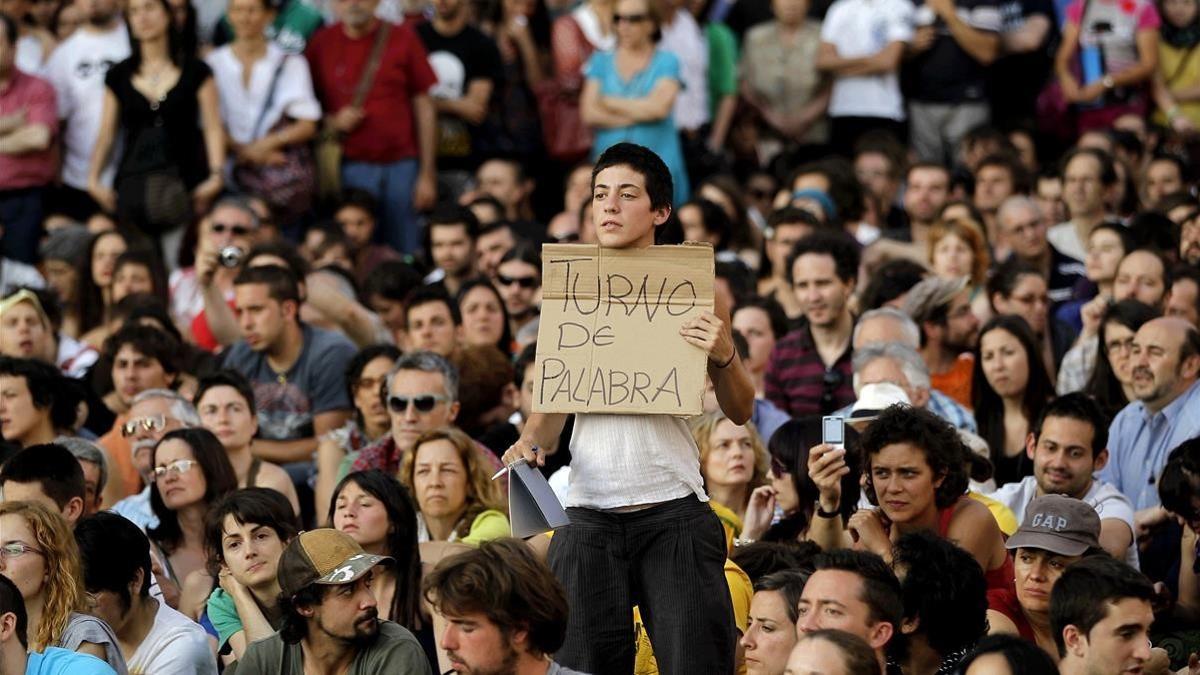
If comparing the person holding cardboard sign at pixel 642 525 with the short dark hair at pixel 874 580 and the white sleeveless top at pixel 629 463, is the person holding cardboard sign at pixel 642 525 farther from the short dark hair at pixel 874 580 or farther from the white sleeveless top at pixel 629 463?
the short dark hair at pixel 874 580

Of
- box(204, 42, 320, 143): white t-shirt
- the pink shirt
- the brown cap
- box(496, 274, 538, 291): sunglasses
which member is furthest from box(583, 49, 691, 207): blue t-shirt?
the pink shirt

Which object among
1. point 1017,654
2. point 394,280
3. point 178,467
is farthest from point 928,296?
point 1017,654

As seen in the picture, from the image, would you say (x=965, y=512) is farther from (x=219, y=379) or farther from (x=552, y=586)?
(x=219, y=379)

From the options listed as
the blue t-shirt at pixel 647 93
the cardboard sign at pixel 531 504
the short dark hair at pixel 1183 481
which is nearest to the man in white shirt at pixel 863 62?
the blue t-shirt at pixel 647 93

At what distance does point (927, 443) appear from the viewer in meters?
8.14

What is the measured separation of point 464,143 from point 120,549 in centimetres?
773

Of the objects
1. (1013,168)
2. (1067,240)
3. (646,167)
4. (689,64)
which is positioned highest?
(689,64)

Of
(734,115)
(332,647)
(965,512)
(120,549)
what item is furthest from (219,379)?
(734,115)

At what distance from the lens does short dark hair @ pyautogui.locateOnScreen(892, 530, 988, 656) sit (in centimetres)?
735

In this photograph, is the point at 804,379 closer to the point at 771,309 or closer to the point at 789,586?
the point at 771,309

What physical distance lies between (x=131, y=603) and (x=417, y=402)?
2226 millimetres

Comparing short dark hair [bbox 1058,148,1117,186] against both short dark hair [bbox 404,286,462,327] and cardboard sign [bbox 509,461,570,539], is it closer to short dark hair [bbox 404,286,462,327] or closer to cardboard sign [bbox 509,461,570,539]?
short dark hair [bbox 404,286,462,327]

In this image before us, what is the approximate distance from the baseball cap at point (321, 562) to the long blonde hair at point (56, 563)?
797mm

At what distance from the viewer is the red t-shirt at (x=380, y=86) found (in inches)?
596
